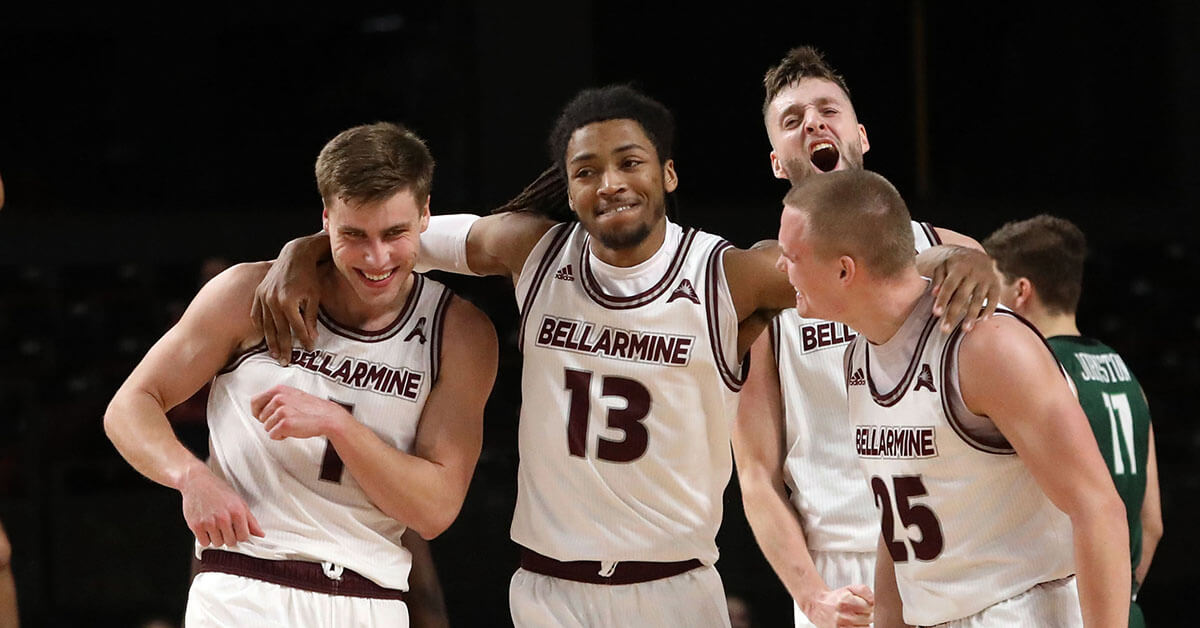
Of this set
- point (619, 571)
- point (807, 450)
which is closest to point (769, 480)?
point (807, 450)

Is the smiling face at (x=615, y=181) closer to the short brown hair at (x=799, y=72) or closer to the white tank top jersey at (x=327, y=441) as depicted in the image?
the white tank top jersey at (x=327, y=441)

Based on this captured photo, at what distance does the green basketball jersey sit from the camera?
4.48 meters

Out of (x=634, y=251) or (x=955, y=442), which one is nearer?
(x=955, y=442)

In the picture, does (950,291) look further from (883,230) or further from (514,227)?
(514,227)

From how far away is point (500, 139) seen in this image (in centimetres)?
959

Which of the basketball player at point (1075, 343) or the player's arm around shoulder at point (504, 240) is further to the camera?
the basketball player at point (1075, 343)

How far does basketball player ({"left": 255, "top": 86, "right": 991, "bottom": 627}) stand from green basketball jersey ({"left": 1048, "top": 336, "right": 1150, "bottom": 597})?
5.06 ft

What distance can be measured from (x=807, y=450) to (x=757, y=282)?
58 cm

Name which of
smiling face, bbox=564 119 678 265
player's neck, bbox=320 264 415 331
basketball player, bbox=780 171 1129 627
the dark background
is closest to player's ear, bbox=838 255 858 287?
basketball player, bbox=780 171 1129 627

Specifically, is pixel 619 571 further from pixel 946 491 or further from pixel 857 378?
pixel 946 491

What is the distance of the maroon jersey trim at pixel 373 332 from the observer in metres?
3.40

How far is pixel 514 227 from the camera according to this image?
148 inches

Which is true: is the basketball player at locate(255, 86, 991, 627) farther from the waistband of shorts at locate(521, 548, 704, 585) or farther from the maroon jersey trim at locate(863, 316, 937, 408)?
the maroon jersey trim at locate(863, 316, 937, 408)

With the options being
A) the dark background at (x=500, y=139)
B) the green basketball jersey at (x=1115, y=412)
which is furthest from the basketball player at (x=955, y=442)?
the dark background at (x=500, y=139)
